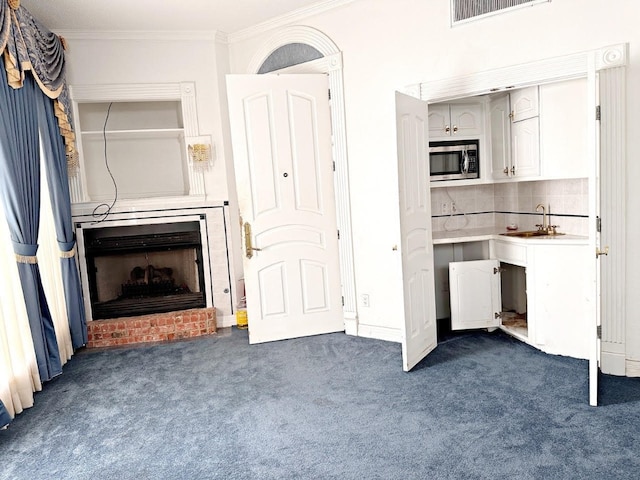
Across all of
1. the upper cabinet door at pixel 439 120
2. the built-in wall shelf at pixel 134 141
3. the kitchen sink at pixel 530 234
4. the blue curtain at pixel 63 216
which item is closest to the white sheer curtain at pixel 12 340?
the blue curtain at pixel 63 216

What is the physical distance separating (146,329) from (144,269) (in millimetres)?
678

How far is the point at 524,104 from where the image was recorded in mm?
3861

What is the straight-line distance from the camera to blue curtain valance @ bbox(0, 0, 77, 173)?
10.3 feet

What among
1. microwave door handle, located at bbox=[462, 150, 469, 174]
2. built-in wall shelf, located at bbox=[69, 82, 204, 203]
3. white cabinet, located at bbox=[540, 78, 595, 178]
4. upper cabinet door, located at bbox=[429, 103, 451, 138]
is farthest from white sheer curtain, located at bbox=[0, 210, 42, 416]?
white cabinet, located at bbox=[540, 78, 595, 178]

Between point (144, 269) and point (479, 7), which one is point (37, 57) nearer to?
point (144, 269)

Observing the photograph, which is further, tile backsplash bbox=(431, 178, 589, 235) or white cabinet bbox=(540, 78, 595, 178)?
tile backsplash bbox=(431, 178, 589, 235)

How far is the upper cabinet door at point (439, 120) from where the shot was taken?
4176 mm

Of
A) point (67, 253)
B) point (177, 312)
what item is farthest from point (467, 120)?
point (67, 253)

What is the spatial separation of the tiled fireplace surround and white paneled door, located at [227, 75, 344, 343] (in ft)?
2.14

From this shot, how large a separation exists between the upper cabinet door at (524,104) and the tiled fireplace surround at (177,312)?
110 inches

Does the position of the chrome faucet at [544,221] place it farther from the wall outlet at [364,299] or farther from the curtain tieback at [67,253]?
the curtain tieback at [67,253]

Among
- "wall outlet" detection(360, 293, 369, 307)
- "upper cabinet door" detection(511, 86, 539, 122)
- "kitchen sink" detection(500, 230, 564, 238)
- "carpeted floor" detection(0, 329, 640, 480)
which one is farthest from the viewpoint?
"wall outlet" detection(360, 293, 369, 307)

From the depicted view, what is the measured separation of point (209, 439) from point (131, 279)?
2.65 meters

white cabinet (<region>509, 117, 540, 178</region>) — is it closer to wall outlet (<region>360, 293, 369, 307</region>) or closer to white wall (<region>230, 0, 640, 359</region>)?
white wall (<region>230, 0, 640, 359</region>)
